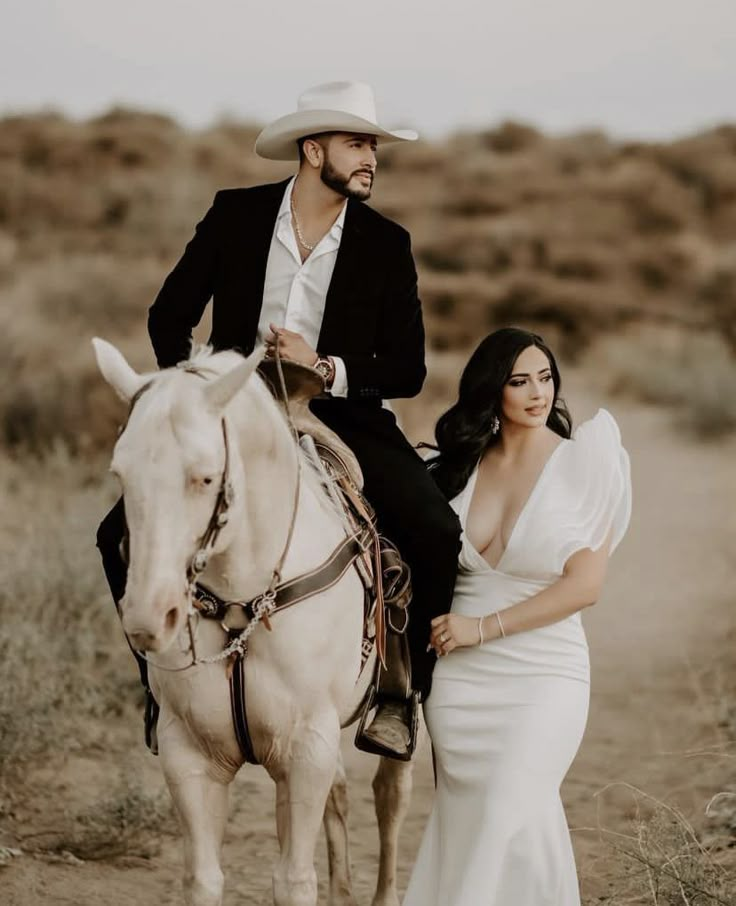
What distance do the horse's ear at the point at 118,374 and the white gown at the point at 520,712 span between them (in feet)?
5.12

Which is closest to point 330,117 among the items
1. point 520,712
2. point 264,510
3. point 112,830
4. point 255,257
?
point 255,257

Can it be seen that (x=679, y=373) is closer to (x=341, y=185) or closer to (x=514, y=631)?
(x=514, y=631)

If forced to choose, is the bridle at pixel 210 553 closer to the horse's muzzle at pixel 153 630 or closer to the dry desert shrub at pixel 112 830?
the horse's muzzle at pixel 153 630

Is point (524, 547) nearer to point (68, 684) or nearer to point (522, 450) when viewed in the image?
point (522, 450)

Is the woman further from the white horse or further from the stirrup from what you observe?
the white horse

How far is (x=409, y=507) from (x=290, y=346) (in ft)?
2.36

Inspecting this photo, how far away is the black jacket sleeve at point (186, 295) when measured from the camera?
425cm

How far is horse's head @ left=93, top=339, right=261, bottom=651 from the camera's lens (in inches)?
113

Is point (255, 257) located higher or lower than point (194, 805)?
higher

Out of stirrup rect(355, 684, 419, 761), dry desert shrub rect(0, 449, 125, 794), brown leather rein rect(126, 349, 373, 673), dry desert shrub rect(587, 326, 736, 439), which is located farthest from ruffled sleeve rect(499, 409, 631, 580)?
dry desert shrub rect(587, 326, 736, 439)

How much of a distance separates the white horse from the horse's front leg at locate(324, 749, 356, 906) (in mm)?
1053

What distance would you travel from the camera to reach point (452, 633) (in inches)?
170

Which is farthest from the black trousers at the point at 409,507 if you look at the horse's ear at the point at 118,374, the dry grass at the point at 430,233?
the dry grass at the point at 430,233

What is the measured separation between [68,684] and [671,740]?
348 cm
